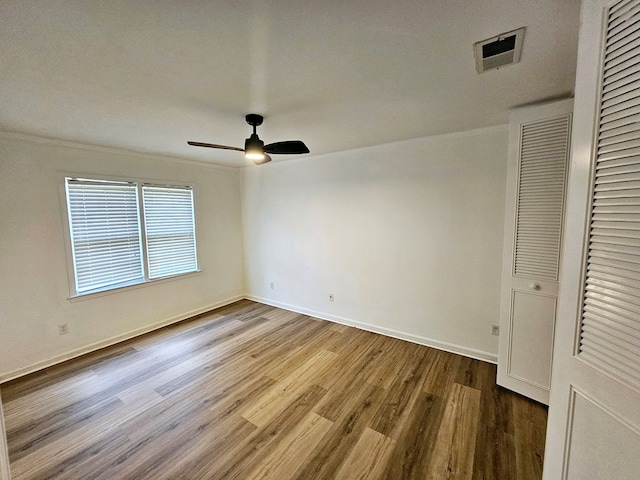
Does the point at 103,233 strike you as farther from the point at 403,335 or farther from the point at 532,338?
the point at 532,338

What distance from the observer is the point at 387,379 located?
2492mm

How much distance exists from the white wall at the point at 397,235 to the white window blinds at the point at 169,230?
1113 mm

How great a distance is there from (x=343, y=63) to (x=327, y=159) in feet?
7.26

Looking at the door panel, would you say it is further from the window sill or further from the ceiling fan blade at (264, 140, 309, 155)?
the window sill

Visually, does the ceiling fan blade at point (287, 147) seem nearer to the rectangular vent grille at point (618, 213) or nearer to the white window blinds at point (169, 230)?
the rectangular vent grille at point (618, 213)

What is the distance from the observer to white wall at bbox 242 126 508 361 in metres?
2.72

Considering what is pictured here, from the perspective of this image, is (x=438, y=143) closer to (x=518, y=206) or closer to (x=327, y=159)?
(x=518, y=206)

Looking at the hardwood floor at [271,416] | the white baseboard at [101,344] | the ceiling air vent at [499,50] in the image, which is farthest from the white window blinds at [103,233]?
the ceiling air vent at [499,50]

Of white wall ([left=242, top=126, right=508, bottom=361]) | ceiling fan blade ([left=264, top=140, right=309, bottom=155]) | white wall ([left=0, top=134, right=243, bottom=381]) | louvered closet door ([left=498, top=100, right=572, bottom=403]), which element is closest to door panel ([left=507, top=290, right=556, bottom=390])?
louvered closet door ([left=498, top=100, right=572, bottom=403])

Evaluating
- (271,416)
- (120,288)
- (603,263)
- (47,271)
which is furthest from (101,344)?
(603,263)

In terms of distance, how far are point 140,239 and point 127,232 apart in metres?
0.18

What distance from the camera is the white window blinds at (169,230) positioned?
11.9 ft

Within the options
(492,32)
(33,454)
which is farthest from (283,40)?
(33,454)

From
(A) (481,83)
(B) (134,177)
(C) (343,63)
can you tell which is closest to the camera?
(C) (343,63)
